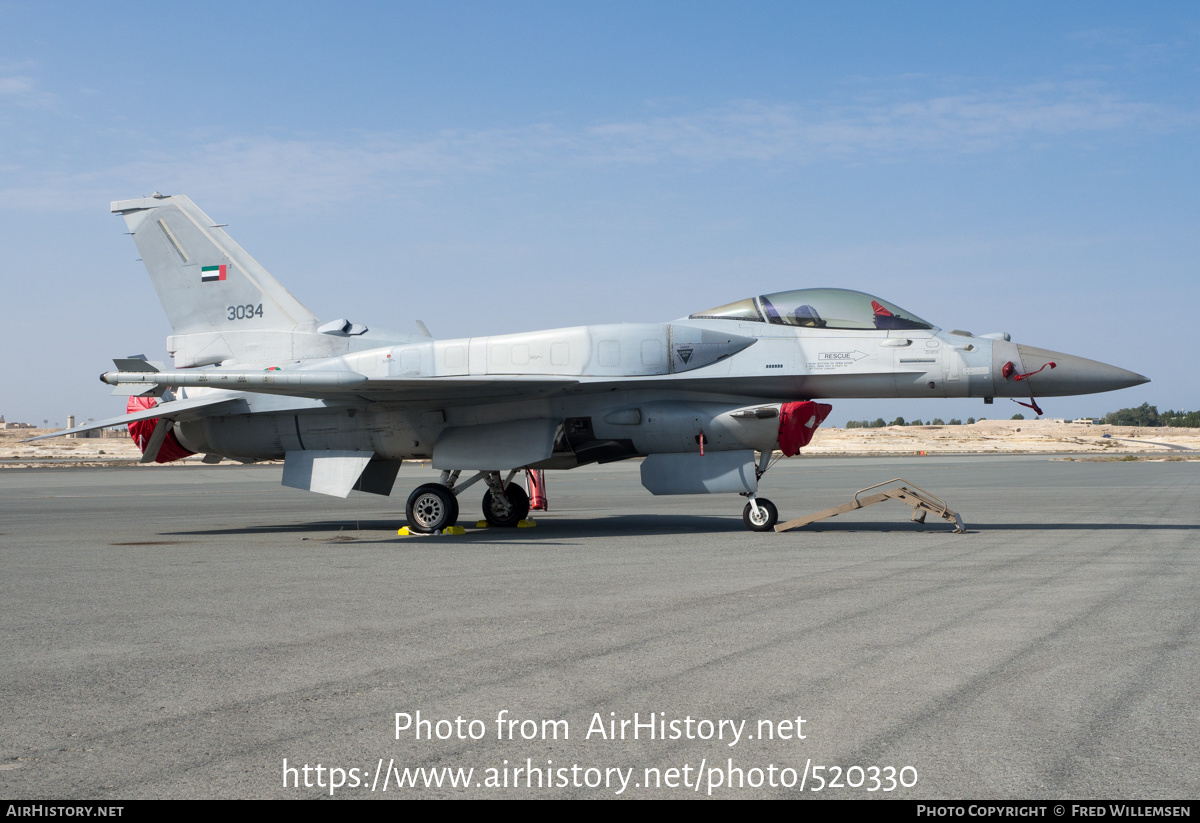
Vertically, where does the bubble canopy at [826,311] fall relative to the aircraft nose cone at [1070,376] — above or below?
above

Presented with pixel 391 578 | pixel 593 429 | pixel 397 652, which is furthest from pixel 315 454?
pixel 397 652

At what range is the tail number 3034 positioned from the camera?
52.1 feet

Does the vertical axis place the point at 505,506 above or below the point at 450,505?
below

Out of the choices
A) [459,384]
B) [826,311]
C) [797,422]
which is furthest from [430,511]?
[826,311]

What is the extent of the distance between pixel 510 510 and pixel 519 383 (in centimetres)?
302

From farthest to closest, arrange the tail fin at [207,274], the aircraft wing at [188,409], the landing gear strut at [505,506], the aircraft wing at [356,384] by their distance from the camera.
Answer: the tail fin at [207,274], the landing gear strut at [505,506], the aircraft wing at [188,409], the aircraft wing at [356,384]

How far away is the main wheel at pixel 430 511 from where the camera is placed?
14.1m

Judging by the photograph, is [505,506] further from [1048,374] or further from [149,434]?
[1048,374]

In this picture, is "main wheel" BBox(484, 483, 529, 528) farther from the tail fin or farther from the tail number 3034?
the tail number 3034

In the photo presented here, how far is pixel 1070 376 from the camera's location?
41.2 feet

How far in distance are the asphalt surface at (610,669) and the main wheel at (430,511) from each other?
287 centimetres

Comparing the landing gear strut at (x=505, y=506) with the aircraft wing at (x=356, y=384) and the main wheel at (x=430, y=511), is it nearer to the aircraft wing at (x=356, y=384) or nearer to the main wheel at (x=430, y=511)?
the main wheel at (x=430, y=511)

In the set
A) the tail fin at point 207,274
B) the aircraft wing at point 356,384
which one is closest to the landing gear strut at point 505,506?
the aircraft wing at point 356,384
